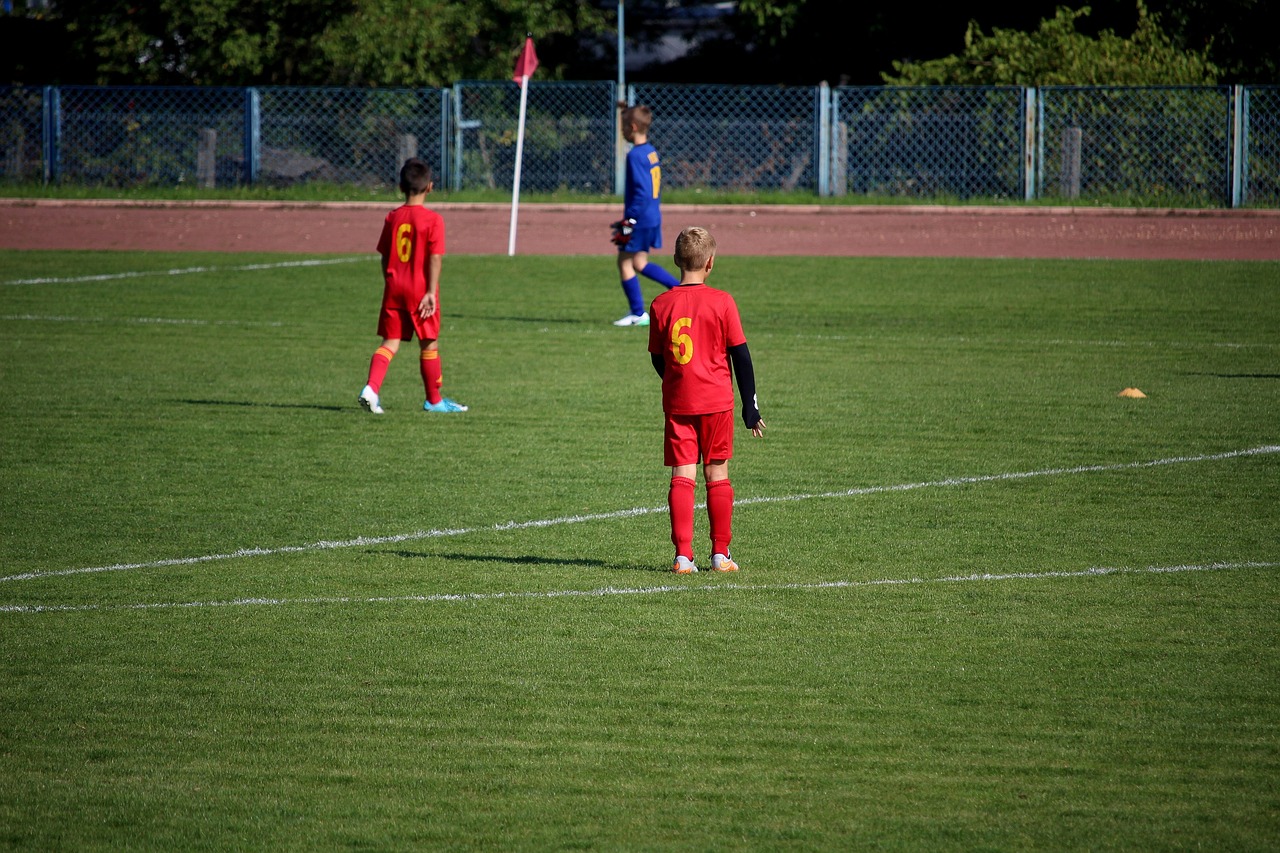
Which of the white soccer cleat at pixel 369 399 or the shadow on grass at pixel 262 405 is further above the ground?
the white soccer cleat at pixel 369 399

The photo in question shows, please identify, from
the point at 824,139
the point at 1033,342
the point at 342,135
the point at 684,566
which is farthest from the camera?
the point at 342,135

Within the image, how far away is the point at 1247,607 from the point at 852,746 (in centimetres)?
213

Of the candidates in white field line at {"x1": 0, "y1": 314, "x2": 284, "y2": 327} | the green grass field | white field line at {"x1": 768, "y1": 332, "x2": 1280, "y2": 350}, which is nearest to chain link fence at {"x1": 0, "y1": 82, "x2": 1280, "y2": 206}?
white field line at {"x1": 768, "y1": 332, "x2": 1280, "y2": 350}

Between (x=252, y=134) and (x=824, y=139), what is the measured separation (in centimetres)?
998

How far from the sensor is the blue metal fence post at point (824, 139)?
26.0 m

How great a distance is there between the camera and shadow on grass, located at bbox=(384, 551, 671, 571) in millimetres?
6648

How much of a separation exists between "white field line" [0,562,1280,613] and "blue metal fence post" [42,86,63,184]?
24174 millimetres

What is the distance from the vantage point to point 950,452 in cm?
917

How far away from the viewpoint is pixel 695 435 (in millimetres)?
6398

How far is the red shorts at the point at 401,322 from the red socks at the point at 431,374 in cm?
15

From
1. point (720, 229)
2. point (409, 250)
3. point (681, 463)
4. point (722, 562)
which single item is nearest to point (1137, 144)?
point (720, 229)

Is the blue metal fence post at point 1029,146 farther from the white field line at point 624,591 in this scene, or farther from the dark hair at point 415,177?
the white field line at point 624,591

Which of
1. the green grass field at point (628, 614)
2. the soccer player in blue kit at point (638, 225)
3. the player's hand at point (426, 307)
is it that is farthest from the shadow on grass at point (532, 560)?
the soccer player in blue kit at point (638, 225)

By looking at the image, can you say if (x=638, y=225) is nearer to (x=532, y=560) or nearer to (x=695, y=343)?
(x=532, y=560)
